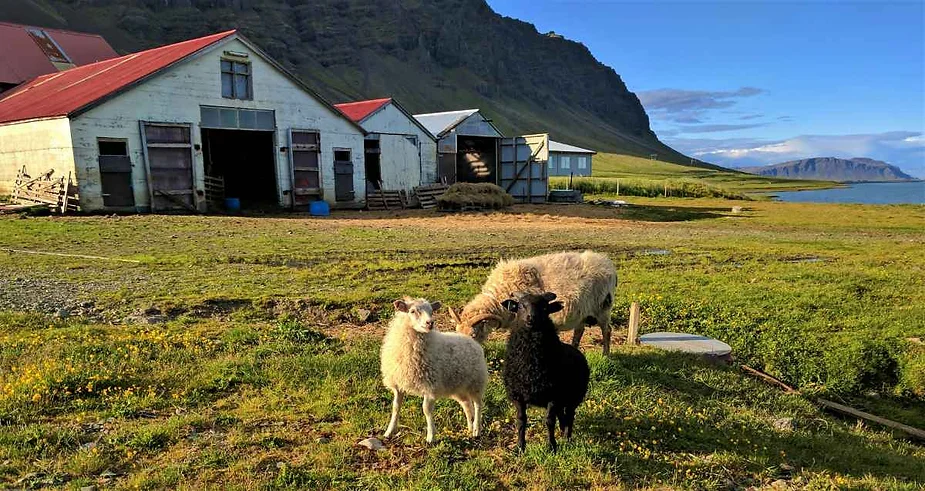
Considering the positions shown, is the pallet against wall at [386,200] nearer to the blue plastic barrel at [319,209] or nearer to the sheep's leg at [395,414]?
the blue plastic barrel at [319,209]

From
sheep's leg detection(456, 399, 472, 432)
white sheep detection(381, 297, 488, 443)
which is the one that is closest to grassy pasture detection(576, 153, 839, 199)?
sheep's leg detection(456, 399, 472, 432)

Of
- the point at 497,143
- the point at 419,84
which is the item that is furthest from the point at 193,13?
the point at 497,143

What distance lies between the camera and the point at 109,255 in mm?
15578

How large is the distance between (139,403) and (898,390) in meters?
11.0

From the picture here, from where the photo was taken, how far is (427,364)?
18.3 feet

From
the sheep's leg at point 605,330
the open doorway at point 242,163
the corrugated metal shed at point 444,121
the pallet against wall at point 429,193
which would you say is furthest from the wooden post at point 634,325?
the corrugated metal shed at point 444,121

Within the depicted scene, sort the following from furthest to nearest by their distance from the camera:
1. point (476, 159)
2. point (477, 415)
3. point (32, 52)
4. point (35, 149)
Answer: point (476, 159) < point (32, 52) < point (35, 149) < point (477, 415)

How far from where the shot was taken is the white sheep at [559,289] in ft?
25.8

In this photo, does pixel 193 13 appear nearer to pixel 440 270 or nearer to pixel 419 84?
pixel 419 84

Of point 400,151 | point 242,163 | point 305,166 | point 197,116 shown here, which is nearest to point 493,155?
point 400,151

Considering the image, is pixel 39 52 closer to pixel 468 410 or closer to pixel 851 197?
pixel 468 410

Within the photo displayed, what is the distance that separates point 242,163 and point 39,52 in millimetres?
20129

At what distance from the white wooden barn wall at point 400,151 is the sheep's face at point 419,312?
31.9 m

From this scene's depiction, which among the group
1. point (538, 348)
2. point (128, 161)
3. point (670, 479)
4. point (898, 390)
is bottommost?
point (898, 390)
